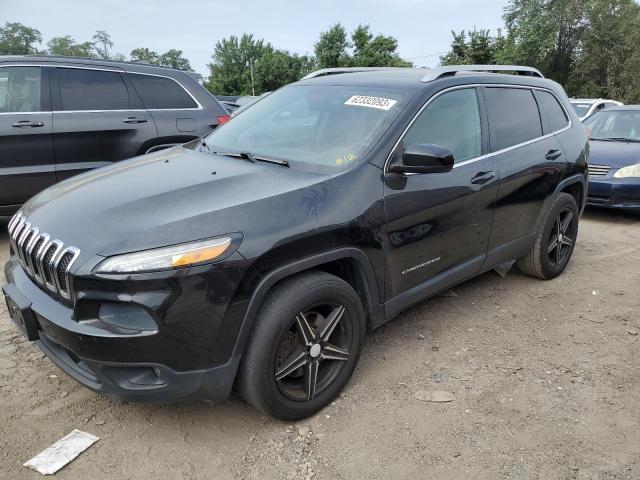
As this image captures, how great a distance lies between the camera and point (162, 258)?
2.13m

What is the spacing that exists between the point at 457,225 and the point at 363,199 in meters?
0.90

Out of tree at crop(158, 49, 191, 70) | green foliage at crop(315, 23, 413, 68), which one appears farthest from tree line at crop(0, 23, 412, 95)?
tree at crop(158, 49, 191, 70)

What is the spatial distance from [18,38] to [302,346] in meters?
90.2

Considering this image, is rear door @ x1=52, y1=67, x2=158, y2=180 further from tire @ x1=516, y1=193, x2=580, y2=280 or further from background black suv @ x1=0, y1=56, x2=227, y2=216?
tire @ x1=516, y1=193, x2=580, y2=280

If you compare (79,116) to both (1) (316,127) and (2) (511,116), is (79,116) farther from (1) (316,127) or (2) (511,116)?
(2) (511,116)

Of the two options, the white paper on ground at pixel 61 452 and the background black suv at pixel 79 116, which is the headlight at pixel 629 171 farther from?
the white paper on ground at pixel 61 452

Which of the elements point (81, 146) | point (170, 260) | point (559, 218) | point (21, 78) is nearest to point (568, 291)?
point (559, 218)

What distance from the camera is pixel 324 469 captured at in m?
2.38

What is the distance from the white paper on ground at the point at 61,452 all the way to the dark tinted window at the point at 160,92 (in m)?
4.04

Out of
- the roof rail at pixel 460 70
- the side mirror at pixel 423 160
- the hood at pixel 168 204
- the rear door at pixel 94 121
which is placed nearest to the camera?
the hood at pixel 168 204

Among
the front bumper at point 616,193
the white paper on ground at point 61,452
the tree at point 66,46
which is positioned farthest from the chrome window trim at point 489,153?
the tree at point 66,46

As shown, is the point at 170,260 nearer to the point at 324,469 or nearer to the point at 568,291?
the point at 324,469

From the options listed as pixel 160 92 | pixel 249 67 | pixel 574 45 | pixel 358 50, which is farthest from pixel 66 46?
pixel 160 92

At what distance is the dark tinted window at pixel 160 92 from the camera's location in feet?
18.8
